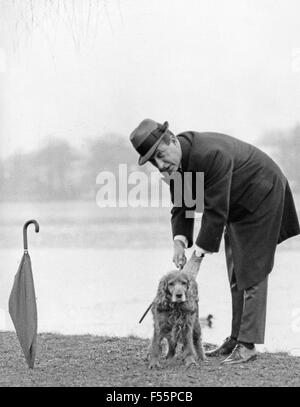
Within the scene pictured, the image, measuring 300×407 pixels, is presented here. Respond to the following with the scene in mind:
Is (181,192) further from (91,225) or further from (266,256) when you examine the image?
(91,225)

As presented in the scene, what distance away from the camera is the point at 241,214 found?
14.5ft

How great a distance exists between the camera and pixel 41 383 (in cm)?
400

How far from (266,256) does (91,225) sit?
1.31 meters

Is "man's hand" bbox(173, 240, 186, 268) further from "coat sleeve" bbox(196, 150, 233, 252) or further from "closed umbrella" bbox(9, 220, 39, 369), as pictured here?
"closed umbrella" bbox(9, 220, 39, 369)

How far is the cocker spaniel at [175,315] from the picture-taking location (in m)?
4.26

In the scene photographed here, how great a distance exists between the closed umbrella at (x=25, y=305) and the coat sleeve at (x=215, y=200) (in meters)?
0.86

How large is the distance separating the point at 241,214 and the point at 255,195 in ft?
0.42

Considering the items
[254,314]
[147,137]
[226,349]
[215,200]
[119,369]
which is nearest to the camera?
[147,137]

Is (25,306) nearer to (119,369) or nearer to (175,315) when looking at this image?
(119,369)

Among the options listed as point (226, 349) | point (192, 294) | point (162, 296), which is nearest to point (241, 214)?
point (192, 294)

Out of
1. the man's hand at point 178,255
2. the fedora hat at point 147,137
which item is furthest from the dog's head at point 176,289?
the fedora hat at point 147,137

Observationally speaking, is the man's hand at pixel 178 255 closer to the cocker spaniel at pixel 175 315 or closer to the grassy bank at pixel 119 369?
the cocker spaniel at pixel 175 315
